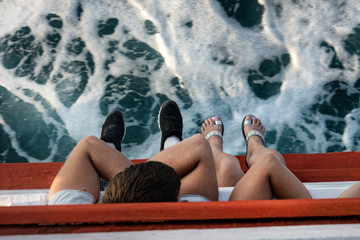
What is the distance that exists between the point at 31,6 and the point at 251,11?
1995 millimetres

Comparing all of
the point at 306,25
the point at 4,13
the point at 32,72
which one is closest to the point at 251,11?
the point at 306,25

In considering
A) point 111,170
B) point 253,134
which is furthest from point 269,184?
point 253,134

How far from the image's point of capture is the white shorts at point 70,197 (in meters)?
1.17

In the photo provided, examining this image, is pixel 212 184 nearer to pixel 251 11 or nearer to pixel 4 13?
pixel 251 11

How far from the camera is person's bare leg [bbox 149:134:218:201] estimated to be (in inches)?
51.6

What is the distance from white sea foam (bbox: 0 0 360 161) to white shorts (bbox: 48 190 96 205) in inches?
59.6

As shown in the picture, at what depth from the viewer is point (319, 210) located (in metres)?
0.81

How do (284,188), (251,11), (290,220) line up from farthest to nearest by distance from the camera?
(251,11) → (284,188) → (290,220)

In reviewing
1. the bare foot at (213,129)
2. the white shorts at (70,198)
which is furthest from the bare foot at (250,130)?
the white shorts at (70,198)

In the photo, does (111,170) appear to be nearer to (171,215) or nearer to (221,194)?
(221,194)

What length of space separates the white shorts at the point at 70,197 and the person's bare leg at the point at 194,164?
32 cm

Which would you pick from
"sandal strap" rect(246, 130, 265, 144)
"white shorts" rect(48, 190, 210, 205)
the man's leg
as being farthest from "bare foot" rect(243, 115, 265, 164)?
"white shorts" rect(48, 190, 210, 205)

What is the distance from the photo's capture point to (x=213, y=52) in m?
3.04

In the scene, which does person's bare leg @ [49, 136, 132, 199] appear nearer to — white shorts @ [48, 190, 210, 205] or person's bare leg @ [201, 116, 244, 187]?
white shorts @ [48, 190, 210, 205]
